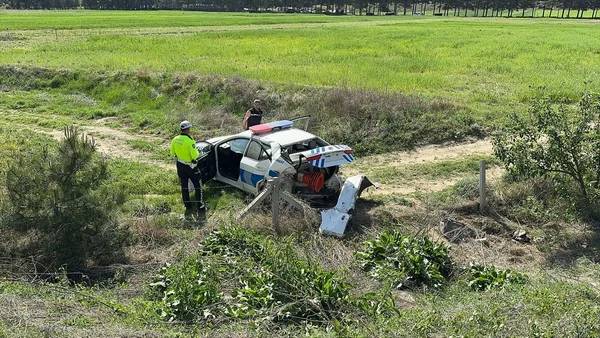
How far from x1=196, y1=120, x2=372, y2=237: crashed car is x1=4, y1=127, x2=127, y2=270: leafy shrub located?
3336 mm

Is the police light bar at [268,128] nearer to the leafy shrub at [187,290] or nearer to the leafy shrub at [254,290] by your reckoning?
the leafy shrub at [254,290]

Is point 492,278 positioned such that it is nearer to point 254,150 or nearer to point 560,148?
point 560,148

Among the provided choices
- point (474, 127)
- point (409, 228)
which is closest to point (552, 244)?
point (409, 228)

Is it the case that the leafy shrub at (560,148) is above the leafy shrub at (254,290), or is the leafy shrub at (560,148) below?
above

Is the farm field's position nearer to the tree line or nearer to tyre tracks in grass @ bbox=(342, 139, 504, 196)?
tyre tracks in grass @ bbox=(342, 139, 504, 196)

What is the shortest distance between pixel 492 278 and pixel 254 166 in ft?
17.1

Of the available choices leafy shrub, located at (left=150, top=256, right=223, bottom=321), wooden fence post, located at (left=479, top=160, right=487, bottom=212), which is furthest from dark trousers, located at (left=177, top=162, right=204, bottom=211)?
wooden fence post, located at (left=479, top=160, right=487, bottom=212)

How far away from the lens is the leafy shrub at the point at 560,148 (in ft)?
32.3

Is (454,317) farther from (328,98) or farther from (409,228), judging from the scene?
(328,98)

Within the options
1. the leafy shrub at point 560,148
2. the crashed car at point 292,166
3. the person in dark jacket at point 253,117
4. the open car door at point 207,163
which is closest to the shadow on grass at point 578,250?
the leafy shrub at point 560,148

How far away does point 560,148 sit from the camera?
986 centimetres

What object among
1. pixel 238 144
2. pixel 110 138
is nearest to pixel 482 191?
pixel 238 144

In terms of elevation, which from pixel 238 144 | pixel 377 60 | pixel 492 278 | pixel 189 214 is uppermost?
pixel 238 144

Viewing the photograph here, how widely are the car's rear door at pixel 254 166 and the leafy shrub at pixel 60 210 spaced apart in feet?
10.8
